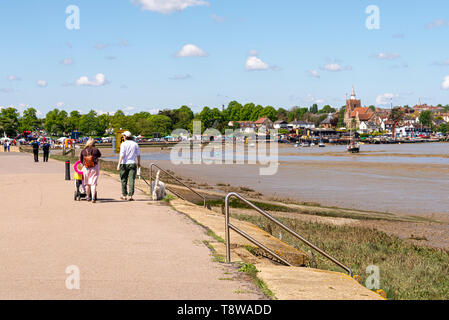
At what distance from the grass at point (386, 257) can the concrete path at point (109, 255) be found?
9.09 ft

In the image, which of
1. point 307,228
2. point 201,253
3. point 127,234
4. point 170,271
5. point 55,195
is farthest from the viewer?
point 55,195

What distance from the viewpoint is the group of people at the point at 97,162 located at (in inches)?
545

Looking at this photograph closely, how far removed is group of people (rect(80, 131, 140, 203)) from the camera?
13852 millimetres

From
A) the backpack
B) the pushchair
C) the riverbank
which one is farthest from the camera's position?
the pushchair

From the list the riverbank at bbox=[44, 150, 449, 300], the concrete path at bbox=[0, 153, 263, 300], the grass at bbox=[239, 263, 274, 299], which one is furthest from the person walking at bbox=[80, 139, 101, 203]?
the grass at bbox=[239, 263, 274, 299]

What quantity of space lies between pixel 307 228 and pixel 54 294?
9880mm

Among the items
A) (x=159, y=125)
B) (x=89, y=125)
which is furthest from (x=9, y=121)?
(x=159, y=125)

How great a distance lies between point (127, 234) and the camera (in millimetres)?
9492

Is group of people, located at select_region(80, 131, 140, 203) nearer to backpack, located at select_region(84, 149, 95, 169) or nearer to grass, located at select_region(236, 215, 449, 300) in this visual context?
A: backpack, located at select_region(84, 149, 95, 169)

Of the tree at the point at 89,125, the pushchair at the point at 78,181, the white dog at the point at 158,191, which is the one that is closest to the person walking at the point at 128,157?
the white dog at the point at 158,191

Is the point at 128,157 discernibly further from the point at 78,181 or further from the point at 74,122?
the point at 74,122

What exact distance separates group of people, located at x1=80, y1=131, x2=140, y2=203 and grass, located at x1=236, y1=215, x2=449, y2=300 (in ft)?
12.4
